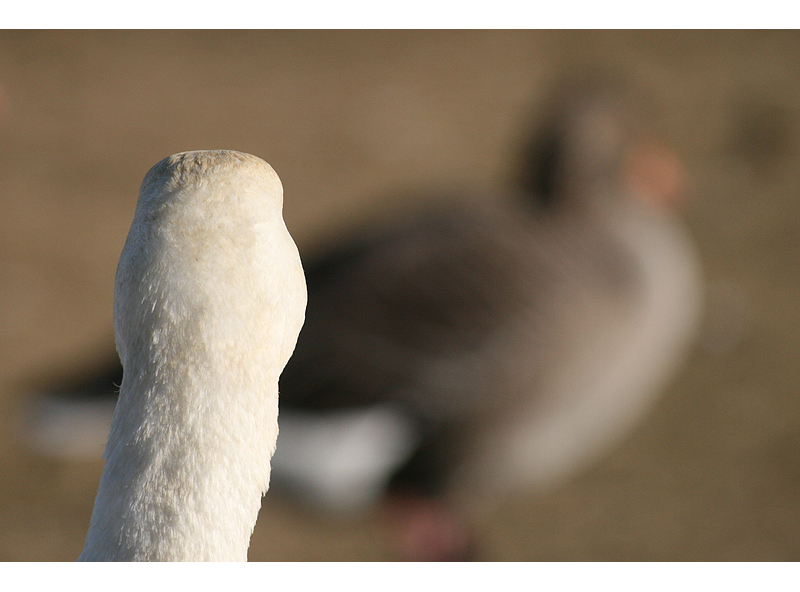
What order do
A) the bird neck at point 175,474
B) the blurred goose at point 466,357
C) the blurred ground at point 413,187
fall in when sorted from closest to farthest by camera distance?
1. the bird neck at point 175,474
2. the blurred goose at point 466,357
3. the blurred ground at point 413,187

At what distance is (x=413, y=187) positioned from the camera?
3.06m

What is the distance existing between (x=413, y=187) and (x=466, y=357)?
148cm

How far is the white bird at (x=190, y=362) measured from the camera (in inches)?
21.1

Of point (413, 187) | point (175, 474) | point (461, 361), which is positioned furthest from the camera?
point (413, 187)

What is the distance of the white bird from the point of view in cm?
54

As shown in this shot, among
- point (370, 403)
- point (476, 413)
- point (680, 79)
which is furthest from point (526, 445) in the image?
point (680, 79)

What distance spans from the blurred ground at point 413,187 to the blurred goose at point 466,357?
1.04 ft

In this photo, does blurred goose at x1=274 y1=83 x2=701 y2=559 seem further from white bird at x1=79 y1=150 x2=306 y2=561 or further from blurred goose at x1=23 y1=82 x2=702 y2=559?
white bird at x1=79 y1=150 x2=306 y2=561

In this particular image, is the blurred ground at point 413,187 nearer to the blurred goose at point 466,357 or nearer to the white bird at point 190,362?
the blurred goose at point 466,357

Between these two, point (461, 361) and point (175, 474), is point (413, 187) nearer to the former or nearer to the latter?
point (461, 361)

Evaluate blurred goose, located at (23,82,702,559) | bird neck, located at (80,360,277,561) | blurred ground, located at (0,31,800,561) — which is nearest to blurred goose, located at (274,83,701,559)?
blurred goose, located at (23,82,702,559)

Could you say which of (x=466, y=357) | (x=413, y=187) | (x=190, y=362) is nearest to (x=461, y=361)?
(x=466, y=357)

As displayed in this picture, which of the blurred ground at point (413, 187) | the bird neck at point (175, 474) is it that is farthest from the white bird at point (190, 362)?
the blurred ground at point (413, 187)

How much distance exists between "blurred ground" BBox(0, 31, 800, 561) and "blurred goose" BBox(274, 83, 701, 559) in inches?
12.5
